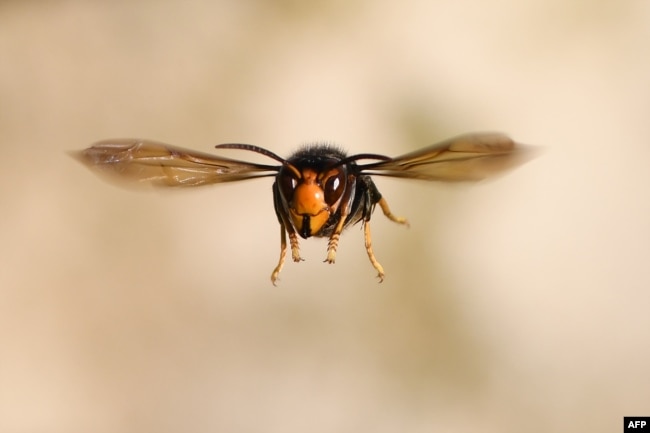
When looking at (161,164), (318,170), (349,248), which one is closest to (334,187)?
(318,170)

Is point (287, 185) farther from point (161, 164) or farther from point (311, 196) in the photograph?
point (161, 164)

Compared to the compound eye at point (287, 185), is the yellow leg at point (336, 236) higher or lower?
lower

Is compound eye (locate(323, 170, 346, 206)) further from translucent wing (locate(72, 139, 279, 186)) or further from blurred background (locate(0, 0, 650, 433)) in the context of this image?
blurred background (locate(0, 0, 650, 433))

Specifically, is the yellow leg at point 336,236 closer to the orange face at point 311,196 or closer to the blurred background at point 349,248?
the orange face at point 311,196

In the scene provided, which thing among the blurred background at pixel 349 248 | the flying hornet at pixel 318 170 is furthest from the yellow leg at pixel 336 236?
the blurred background at pixel 349 248

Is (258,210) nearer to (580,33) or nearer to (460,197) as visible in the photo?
(460,197)

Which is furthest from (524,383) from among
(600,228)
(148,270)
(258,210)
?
(148,270)
